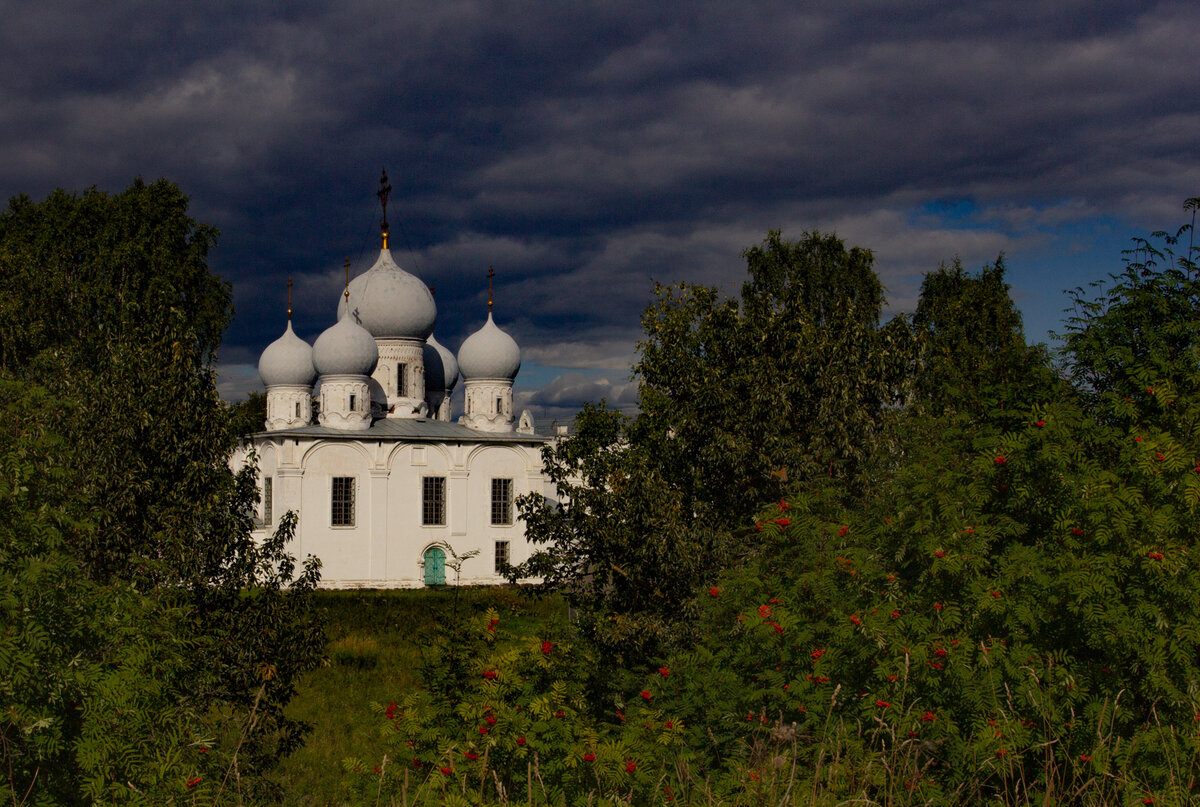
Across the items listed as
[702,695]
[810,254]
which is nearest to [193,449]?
[702,695]

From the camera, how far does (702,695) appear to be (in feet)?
27.2

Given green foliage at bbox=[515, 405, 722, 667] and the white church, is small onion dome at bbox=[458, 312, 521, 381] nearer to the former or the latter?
the white church

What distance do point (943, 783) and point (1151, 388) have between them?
120 inches

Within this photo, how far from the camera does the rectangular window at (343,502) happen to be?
3856 cm

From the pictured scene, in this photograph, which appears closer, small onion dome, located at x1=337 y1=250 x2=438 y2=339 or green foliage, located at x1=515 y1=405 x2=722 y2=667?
green foliage, located at x1=515 y1=405 x2=722 y2=667

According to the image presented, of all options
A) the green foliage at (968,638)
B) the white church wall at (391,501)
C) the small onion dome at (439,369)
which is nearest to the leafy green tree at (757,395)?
the green foliage at (968,638)

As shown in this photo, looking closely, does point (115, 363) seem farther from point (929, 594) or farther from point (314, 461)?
point (314, 461)

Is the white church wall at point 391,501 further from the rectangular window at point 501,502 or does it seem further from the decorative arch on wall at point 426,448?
the rectangular window at point 501,502

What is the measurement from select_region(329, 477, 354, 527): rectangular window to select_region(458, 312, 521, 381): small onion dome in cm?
824

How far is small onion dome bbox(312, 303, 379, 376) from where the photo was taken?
41156 mm

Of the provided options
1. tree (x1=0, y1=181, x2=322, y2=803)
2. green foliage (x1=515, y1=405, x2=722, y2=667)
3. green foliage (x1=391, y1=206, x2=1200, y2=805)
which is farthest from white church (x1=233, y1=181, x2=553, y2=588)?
green foliage (x1=391, y1=206, x2=1200, y2=805)

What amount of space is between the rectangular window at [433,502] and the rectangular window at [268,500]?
5550 millimetres

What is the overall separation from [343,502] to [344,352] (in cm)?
627

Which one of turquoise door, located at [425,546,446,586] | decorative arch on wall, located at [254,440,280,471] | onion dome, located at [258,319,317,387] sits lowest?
turquoise door, located at [425,546,446,586]
